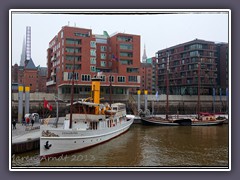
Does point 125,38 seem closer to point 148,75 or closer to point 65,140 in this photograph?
point 65,140

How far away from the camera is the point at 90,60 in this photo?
3516 cm

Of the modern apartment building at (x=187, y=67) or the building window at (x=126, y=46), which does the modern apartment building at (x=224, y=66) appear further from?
the building window at (x=126, y=46)

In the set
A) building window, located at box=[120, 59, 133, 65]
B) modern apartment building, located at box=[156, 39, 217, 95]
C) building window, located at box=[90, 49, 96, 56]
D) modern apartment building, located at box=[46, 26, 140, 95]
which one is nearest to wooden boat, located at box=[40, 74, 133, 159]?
modern apartment building, located at box=[46, 26, 140, 95]

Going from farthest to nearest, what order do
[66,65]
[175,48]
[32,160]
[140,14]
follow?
1. [175,48]
2. [66,65]
3. [32,160]
4. [140,14]

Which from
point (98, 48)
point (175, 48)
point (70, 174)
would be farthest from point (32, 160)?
point (175, 48)

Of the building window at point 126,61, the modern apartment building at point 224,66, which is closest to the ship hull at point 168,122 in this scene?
the modern apartment building at point 224,66

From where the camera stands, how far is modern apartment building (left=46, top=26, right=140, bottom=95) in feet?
107

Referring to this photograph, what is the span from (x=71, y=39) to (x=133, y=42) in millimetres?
9835

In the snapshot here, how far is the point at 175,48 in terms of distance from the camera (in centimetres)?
4250

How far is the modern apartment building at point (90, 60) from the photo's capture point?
3266 cm

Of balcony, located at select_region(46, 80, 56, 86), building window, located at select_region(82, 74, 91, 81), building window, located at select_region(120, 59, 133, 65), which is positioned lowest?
Result: balcony, located at select_region(46, 80, 56, 86)

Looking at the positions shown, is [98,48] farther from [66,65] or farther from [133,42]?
[66,65]

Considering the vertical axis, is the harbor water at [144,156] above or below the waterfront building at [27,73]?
below

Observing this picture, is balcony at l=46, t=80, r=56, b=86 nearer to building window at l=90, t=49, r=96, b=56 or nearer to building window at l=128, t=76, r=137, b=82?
building window at l=90, t=49, r=96, b=56
